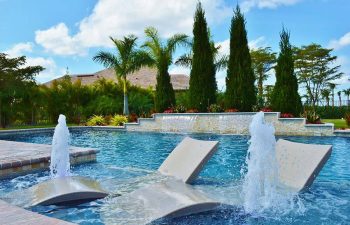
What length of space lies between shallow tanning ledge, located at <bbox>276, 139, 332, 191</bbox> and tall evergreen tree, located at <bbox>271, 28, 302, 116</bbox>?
10.6 meters

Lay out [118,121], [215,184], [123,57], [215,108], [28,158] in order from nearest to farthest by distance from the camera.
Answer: [215,184] < [28,158] < [215,108] < [118,121] < [123,57]

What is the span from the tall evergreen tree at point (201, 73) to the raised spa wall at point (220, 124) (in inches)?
55.7

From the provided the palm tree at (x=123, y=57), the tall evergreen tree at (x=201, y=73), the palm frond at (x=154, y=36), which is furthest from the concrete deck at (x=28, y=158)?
the palm frond at (x=154, y=36)

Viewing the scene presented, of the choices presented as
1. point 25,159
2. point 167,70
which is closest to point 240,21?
point 167,70

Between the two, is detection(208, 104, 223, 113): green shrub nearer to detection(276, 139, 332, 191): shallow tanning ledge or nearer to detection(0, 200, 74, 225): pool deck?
detection(276, 139, 332, 191): shallow tanning ledge

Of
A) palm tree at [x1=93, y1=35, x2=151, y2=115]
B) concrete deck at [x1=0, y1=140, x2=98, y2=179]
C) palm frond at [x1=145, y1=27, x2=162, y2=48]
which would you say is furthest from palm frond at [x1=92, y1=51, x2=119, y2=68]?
concrete deck at [x1=0, y1=140, x2=98, y2=179]

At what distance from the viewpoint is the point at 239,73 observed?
17516mm

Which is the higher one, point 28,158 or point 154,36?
point 154,36

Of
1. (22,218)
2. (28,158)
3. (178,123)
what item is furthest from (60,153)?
(178,123)

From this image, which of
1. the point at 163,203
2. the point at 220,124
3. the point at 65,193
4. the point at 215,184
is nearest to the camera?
the point at 163,203

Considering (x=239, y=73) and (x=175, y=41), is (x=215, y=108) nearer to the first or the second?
(x=239, y=73)

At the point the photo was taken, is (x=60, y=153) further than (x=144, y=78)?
No

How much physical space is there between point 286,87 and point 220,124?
129 inches

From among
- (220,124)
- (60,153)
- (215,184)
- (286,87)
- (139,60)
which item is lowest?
(215,184)
